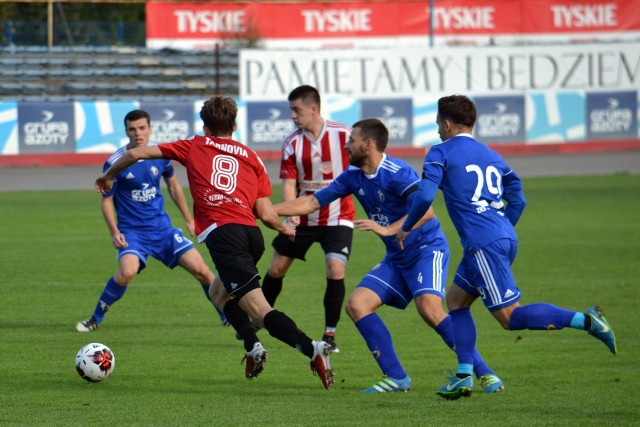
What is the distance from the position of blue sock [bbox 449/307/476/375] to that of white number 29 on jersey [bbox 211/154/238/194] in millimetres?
1784

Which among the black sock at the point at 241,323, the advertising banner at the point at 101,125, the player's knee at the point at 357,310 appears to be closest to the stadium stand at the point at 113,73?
the advertising banner at the point at 101,125

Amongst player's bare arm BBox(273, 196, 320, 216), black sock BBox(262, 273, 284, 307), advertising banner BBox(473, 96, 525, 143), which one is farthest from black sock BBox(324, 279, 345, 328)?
advertising banner BBox(473, 96, 525, 143)

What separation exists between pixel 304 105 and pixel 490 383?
3337 millimetres

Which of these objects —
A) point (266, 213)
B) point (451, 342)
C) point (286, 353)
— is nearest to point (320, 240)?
point (286, 353)

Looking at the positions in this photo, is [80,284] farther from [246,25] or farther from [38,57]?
[246,25]

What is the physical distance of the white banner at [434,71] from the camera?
31766 mm

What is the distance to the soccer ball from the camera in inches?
312

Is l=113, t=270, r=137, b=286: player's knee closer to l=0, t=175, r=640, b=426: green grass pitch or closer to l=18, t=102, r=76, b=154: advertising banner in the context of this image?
l=0, t=175, r=640, b=426: green grass pitch

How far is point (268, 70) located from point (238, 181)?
24384mm

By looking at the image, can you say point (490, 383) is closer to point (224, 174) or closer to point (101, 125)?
point (224, 174)

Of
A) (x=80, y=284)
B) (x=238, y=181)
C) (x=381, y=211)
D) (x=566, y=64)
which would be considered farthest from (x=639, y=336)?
(x=566, y=64)

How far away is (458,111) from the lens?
736 cm

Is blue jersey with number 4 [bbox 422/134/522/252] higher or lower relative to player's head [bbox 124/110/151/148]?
lower

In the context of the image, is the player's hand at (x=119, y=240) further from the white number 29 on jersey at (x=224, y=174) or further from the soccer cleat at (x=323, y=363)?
the soccer cleat at (x=323, y=363)
